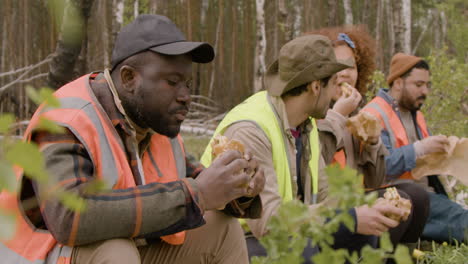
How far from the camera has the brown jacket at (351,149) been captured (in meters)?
3.86

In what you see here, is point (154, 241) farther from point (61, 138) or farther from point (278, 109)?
point (278, 109)

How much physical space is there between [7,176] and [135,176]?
1702 mm

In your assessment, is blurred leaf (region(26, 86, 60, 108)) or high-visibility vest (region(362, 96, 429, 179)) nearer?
blurred leaf (region(26, 86, 60, 108))

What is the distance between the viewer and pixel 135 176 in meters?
2.27

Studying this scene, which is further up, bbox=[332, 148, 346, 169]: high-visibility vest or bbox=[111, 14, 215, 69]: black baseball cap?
bbox=[111, 14, 215, 69]: black baseball cap

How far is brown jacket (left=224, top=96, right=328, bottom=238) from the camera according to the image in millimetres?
2846

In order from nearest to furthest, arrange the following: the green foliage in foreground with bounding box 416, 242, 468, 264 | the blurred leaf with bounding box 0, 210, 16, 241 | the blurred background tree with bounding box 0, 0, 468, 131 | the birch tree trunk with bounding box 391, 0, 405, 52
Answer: the blurred leaf with bounding box 0, 210, 16, 241, the green foliage in foreground with bounding box 416, 242, 468, 264, the blurred background tree with bounding box 0, 0, 468, 131, the birch tree trunk with bounding box 391, 0, 405, 52

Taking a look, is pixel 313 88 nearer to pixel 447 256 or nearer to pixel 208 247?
pixel 208 247

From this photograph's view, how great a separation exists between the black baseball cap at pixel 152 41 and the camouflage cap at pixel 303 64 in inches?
35.1

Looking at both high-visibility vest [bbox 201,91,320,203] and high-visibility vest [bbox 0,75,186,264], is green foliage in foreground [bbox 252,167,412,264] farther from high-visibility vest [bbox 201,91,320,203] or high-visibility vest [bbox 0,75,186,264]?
high-visibility vest [bbox 201,91,320,203]

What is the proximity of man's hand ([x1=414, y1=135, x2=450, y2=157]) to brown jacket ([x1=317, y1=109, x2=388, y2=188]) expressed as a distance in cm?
37

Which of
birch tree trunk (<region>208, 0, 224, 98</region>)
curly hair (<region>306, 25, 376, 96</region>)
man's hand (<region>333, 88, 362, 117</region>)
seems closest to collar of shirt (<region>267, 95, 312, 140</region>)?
man's hand (<region>333, 88, 362, 117</region>)

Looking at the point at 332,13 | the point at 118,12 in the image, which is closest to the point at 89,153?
the point at 118,12

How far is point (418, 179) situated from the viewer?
4461mm
